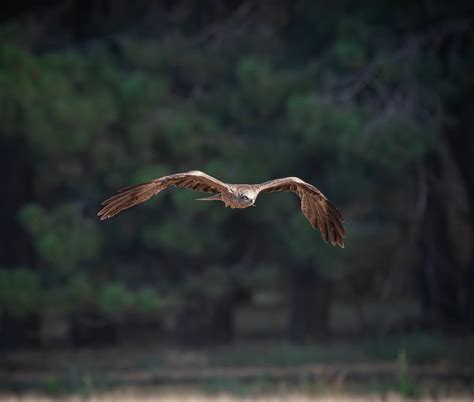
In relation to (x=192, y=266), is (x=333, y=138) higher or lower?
higher

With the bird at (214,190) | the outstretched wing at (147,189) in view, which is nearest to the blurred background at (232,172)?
the bird at (214,190)

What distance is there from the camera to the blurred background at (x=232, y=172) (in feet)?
54.3

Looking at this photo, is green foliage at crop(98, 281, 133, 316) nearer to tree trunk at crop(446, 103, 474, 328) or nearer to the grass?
the grass

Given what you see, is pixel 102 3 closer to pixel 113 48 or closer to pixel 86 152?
pixel 113 48

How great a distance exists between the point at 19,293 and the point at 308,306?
6269 mm

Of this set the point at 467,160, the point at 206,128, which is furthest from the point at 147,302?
the point at 467,160

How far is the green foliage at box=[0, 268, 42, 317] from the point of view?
16.6 m

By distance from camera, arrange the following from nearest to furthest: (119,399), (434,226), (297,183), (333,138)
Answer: (297,183) < (119,399) < (333,138) < (434,226)

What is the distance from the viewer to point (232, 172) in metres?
17.0

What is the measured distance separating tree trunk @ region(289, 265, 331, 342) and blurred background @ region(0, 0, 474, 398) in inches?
1.8

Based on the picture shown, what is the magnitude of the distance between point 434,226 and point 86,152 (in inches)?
267

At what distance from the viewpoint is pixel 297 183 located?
24.2ft

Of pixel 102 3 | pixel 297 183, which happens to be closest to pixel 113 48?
pixel 102 3

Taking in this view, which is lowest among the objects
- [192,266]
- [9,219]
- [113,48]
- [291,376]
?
[291,376]
